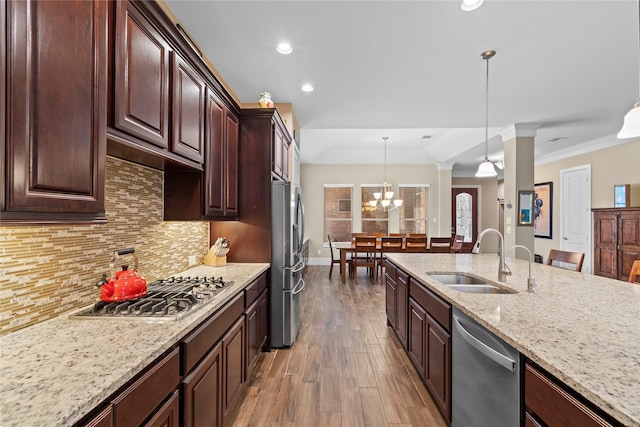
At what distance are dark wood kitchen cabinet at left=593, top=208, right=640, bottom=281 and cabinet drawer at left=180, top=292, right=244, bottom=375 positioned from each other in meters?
5.85

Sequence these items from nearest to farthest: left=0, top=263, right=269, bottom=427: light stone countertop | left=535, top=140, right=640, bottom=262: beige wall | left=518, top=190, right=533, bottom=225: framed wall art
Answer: left=0, top=263, right=269, bottom=427: light stone countertop, left=518, top=190, right=533, bottom=225: framed wall art, left=535, top=140, right=640, bottom=262: beige wall

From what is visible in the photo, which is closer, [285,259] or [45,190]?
[45,190]

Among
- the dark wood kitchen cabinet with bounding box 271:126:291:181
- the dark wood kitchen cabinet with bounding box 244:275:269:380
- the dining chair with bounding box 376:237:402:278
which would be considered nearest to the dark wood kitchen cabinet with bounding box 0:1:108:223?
the dark wood kitchen cabinet with bounding box 244:275:269:380

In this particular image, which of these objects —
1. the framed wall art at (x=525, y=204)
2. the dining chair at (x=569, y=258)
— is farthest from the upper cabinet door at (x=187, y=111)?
the framed wall art at (x=525, y=204)

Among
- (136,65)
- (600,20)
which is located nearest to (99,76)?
(136,65)

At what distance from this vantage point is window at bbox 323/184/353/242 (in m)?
7.89

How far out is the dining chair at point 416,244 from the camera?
5.38 meters

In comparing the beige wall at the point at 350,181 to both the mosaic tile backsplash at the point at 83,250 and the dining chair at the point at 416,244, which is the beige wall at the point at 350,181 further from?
the mosaic tile backsplash at the point at 83,250

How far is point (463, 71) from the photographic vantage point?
2.86 metres

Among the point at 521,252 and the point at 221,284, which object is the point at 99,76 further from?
the point at 521,252

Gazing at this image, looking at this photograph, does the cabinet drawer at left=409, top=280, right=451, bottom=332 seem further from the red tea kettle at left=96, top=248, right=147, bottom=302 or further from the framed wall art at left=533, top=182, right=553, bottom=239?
the framed wall art at left=533, top=182, right=553, bottom=239

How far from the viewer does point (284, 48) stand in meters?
2.47

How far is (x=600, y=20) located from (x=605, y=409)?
2.81m

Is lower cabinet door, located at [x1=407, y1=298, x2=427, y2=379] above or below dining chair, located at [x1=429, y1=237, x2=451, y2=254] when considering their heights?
below
